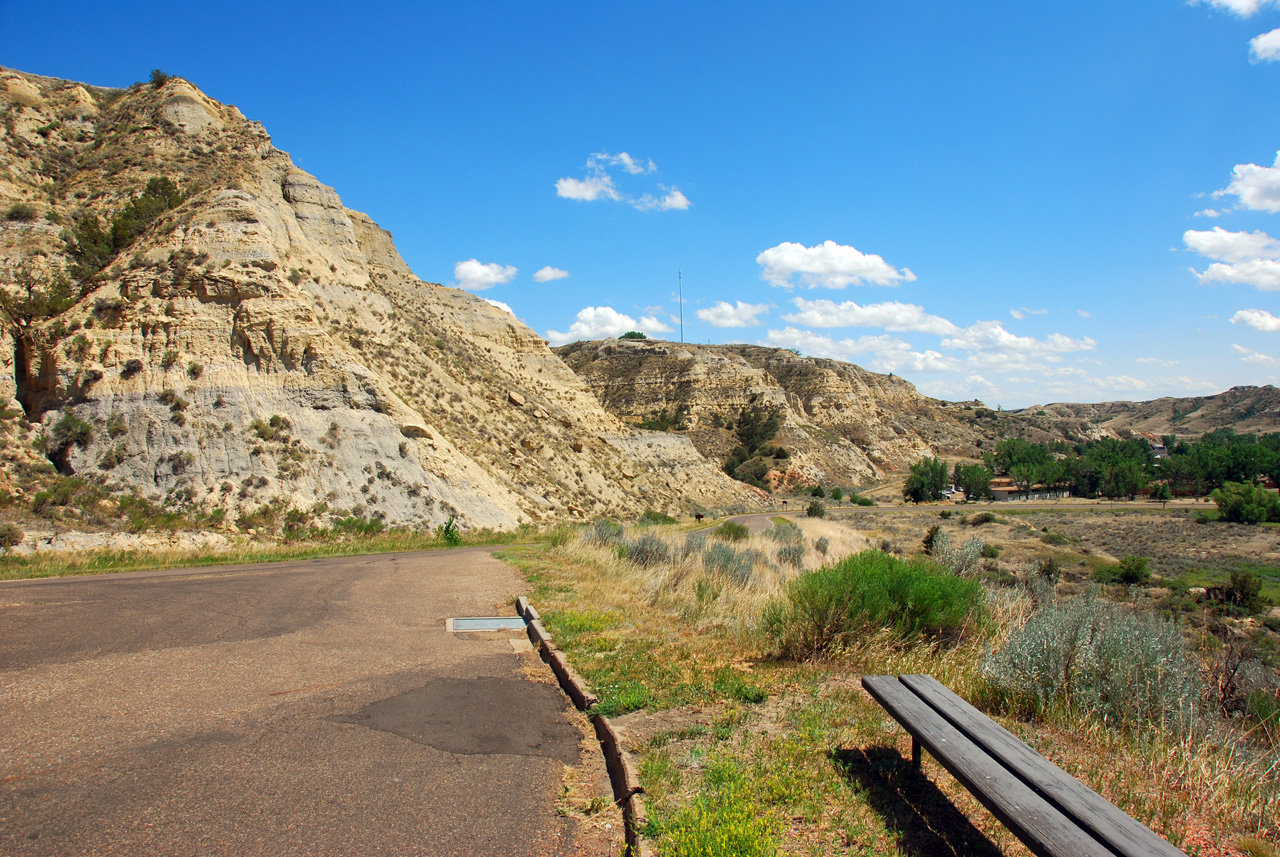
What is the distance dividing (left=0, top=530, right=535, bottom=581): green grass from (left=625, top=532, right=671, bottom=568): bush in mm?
Answer: 7366

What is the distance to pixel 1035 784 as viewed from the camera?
3309 mm

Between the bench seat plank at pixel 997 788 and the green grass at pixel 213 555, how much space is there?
15.2 metres

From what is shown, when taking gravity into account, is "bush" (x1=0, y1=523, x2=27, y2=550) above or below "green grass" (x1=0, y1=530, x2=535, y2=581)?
above

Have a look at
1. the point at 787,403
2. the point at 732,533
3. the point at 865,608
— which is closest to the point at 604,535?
the point at 732,533

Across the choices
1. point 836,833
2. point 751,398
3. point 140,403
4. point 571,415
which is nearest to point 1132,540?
point 571,415

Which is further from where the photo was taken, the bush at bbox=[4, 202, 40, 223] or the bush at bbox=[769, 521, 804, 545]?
the bush at bbox=[4, 202, 40, 223]

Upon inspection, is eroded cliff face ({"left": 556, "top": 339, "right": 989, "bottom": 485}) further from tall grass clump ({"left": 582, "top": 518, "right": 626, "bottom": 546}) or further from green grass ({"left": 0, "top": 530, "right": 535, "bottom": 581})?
tall grass clump ({"left": 582, "top": 518, "right": 626, "bottom": 546})

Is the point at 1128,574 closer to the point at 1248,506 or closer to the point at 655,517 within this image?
the point at 655,517

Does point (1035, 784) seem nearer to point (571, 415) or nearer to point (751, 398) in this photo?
point (571, 415)

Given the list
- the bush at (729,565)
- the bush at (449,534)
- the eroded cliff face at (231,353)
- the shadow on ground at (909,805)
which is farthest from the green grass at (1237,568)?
the bush at (449,534)

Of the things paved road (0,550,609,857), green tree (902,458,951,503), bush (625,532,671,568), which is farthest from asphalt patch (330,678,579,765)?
green tree (902,458,951,503)

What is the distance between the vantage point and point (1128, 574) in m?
26.3

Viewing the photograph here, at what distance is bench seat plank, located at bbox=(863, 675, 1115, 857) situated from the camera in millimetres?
2855

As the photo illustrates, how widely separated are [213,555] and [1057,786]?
18.6 m
